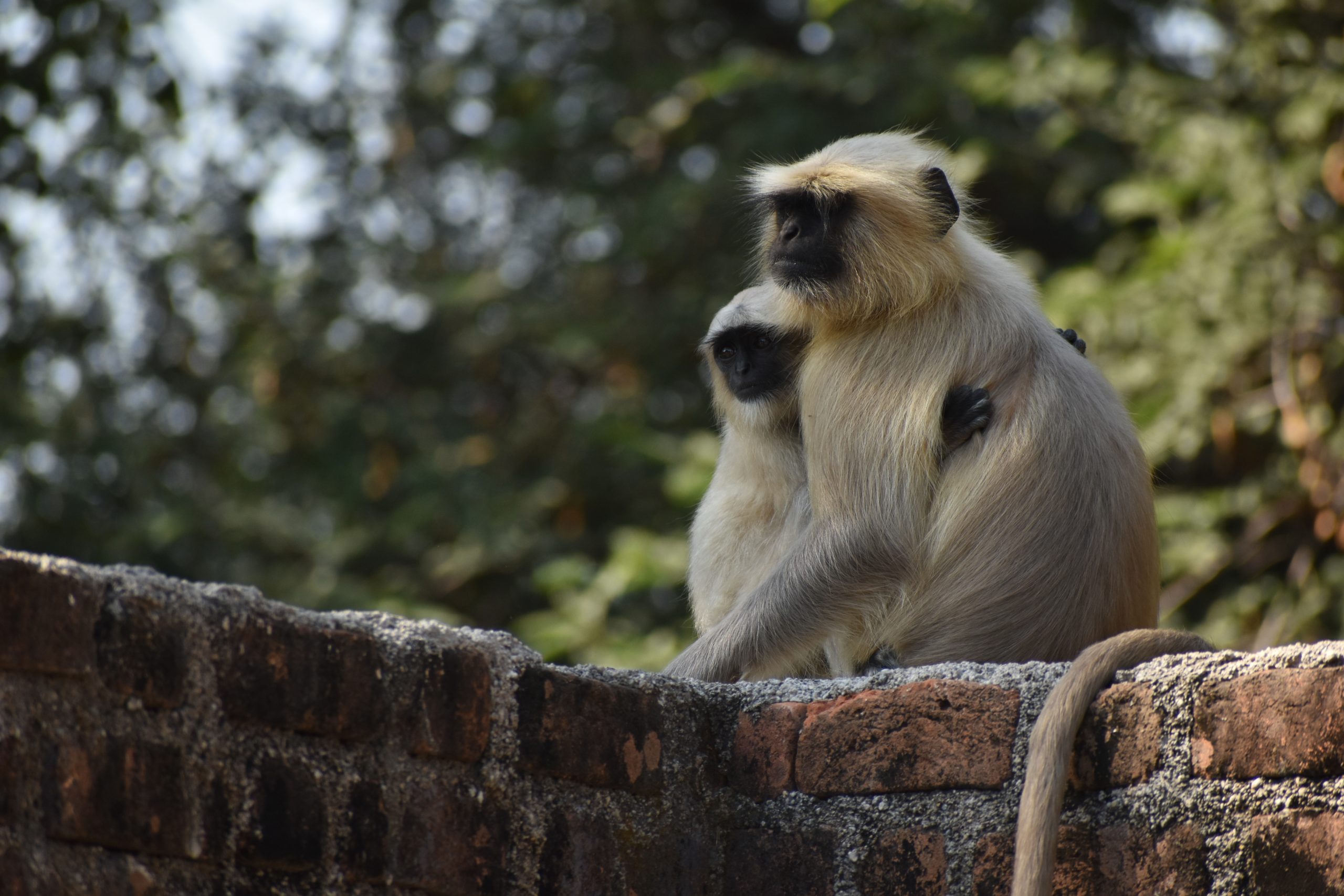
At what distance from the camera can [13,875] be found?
1.41m

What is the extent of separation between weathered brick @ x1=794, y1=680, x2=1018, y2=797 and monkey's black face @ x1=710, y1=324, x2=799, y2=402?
148 centimetres

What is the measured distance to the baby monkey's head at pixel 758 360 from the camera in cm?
354

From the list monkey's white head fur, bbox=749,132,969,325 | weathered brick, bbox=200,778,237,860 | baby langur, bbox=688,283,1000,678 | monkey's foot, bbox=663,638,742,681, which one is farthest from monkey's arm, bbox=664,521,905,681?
weathered brick, bbox=200,778,237,860

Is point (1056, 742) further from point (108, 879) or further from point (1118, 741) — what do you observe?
Result: point (108, 879)

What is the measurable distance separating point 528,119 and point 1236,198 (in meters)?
5.14

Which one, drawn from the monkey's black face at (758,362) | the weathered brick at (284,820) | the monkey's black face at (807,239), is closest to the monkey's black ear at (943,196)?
the monkey's black face at (807,239)

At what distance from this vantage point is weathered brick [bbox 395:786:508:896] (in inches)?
72.0

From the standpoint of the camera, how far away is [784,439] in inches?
138

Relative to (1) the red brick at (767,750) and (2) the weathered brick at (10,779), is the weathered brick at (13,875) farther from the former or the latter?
(1) the red brick at (767,750)

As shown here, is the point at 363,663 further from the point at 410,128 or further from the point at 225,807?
the point at 410,128

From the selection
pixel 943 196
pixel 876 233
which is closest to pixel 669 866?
pixel 876 233

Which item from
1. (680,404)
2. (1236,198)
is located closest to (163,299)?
(680,404)

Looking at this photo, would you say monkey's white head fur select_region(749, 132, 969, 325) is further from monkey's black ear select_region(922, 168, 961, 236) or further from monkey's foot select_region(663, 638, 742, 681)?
monkey's foot select_region(663, 638, 742, 681)

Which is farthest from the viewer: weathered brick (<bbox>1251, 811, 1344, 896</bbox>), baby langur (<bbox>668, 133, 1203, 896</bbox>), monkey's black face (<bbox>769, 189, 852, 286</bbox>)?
monkey's black face (<bbox>769, 189, 852, 286</bbox>)
